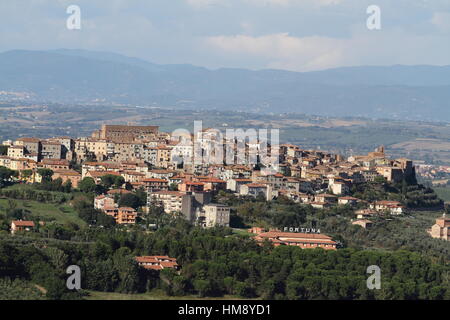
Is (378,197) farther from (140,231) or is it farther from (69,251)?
(69,251)

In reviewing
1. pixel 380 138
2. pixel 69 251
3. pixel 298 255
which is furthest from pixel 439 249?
pixel 380 138

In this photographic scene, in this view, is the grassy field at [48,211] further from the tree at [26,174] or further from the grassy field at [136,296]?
the grassy field at [136,296]

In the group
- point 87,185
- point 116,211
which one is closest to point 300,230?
point 116,211

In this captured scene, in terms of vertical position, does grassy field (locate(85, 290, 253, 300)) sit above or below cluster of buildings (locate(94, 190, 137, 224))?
below

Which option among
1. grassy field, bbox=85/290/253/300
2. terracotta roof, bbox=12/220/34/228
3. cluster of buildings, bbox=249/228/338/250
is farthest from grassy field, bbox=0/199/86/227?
grassy field, bbox=85/290/253/300

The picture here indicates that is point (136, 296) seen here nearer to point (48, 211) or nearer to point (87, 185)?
point (48, 211)

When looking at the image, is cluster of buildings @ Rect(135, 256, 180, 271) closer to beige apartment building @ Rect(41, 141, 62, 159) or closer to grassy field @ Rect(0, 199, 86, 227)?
grassy field @ Rect(0, 199, 86, 227)

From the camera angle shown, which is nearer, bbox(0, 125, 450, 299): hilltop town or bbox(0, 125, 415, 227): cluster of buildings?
bbox(0, 125, 450, 299): hilltop town

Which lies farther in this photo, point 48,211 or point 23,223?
point 48,211
